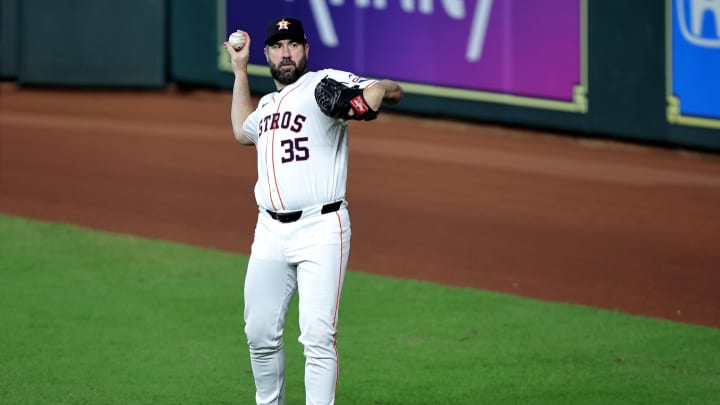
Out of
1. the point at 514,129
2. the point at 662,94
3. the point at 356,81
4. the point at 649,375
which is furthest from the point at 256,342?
the point at 514,129

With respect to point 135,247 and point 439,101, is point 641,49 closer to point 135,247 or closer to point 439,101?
point 439,101

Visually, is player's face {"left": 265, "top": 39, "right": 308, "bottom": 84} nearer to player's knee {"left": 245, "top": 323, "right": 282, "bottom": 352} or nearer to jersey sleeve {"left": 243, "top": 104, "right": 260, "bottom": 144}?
jersey sleeve {"left": 243, "top": 104, "right": 260, "bottom": 144}

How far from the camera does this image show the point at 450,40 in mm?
15047

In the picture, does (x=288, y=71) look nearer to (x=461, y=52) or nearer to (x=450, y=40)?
(x=461, y=52)

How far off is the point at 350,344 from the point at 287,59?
2.47m

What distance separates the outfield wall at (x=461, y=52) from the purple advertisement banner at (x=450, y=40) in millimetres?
13

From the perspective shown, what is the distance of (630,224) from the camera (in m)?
11.0

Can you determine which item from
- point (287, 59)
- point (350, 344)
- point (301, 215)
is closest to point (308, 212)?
point (301, 215)

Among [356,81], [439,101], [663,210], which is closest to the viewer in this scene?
[356,81]

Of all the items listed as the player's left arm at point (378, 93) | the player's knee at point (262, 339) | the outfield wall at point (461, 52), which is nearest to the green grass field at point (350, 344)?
the player's knee at point (262, 339)

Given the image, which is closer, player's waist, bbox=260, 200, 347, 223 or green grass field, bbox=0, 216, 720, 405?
player's waist, bbox=260, 200, 347, 223

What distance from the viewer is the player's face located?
5.90 metres

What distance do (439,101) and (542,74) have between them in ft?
5.32

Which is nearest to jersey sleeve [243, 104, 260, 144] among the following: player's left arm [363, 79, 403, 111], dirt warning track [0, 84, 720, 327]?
player's left arm [363, 79, 403, 111]
